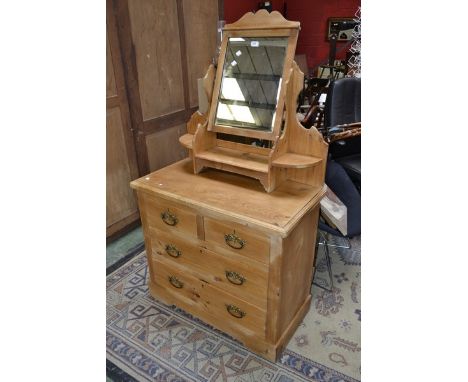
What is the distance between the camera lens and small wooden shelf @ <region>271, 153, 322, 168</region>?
148 centimetres

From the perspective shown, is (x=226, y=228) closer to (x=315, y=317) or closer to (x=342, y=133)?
(x=315, y=317)

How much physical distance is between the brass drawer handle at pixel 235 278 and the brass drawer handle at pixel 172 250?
31cm

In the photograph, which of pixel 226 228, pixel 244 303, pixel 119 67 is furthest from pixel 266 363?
pixel 119 67

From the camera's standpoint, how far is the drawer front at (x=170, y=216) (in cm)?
162

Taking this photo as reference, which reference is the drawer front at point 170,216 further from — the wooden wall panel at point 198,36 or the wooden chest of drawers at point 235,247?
the wooden wall panel at point 198,36

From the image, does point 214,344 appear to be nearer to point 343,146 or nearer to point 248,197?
point 248,197

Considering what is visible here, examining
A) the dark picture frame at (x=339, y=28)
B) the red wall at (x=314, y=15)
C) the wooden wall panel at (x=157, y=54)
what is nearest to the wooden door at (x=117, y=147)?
the wooden wall panel at (x=157, y=54)

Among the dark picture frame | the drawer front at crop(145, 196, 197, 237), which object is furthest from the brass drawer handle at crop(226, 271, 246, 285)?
the dark picture frame

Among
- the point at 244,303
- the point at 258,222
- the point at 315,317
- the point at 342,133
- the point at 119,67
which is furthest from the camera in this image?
the point at 119,67

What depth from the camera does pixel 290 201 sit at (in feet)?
4.97

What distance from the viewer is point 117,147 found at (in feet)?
8.32

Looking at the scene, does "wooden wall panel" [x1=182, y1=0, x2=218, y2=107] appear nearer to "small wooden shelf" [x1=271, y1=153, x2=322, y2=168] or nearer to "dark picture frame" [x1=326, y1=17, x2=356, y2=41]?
"small wooden shelf" [x1=271, y1=153, x2=322, y2=168]

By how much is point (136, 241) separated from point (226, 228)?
1.44 m

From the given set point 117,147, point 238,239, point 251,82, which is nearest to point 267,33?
point 251,82
